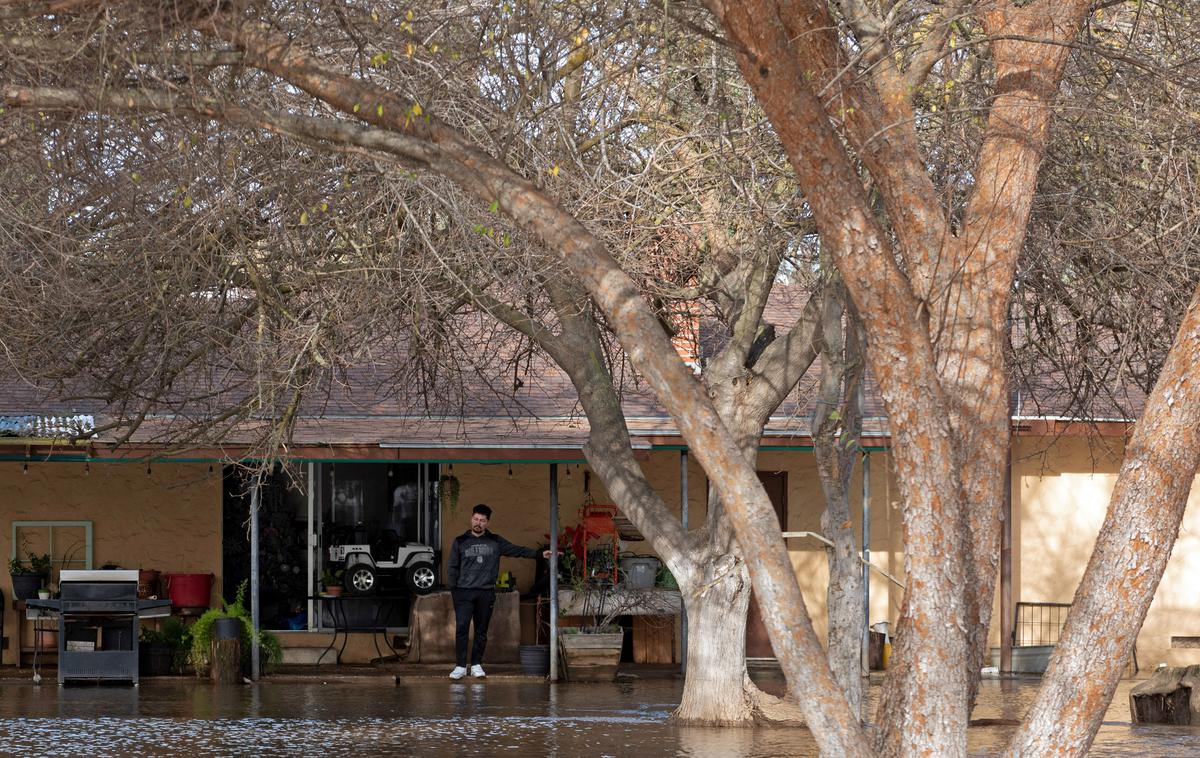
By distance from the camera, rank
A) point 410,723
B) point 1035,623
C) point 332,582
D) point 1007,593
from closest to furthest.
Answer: point 410,723 < point 332,582 < point 1007,593 < point 1035,623

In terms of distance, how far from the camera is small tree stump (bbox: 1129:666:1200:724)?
1292cm

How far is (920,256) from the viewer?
6887 millimetres

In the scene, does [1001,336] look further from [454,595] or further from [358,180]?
[454,595]

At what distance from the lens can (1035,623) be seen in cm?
1734

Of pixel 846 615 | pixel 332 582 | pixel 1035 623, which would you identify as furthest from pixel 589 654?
pixel 846 615

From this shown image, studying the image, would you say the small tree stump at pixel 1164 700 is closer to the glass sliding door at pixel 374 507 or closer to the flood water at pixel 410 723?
the flood water at pixel 410 723

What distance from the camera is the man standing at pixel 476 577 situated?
15562mm

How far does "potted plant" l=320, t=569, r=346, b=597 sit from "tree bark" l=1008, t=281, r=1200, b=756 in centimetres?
1147

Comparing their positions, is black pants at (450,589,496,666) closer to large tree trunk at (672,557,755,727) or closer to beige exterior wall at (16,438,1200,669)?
beige exterior wall at (16,438,1200,669)

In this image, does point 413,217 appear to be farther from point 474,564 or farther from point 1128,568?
point 474,564

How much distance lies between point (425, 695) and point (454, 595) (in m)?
1.16

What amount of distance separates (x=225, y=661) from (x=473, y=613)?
7.95ft

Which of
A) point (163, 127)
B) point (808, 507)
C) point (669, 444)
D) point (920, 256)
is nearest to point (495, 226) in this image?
point (163, 127)

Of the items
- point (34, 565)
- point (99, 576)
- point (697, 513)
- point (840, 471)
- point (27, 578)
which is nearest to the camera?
point (840, 471)
